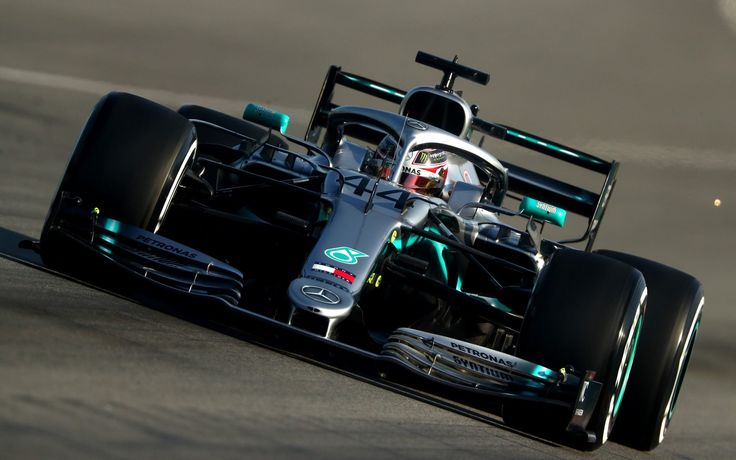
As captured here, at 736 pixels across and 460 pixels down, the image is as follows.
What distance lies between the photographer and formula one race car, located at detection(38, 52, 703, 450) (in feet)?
23.8

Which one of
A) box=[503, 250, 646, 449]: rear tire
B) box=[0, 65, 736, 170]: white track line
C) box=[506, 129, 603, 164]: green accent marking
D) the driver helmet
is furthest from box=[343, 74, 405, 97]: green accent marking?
box=[0, 65, 736, 170]: white track line

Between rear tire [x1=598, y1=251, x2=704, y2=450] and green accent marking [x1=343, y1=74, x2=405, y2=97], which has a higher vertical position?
green accent marking [x1=343, y1=74, x2=405, y2=97]

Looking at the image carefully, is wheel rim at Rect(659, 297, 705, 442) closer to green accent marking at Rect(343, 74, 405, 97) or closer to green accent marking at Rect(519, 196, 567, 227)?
green accent marking at Rect(519, 196, 567, 227)

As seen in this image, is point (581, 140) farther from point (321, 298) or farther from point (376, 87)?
point (321, 298)

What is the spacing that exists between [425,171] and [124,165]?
3196mm

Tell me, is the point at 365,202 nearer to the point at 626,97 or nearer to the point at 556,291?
the point at 556,291

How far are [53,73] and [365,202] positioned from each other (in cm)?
1268

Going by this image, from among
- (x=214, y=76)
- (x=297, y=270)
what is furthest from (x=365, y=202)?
(x=214, y=76)

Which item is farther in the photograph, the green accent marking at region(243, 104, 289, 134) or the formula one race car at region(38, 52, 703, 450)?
the green accent marking at region(243, 104, 289, 134)

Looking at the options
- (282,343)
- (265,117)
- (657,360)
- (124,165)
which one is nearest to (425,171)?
(265,117)

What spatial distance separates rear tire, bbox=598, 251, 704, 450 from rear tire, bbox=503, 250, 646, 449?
622mm

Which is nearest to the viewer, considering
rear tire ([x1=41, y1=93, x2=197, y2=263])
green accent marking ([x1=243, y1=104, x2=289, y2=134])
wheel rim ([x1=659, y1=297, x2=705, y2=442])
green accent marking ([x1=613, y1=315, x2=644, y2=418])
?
green accent marking ([x1=613, y1=315, x2=644, y2=418])

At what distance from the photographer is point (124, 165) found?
8.00 metres

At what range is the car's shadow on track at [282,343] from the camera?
7.11 metres
